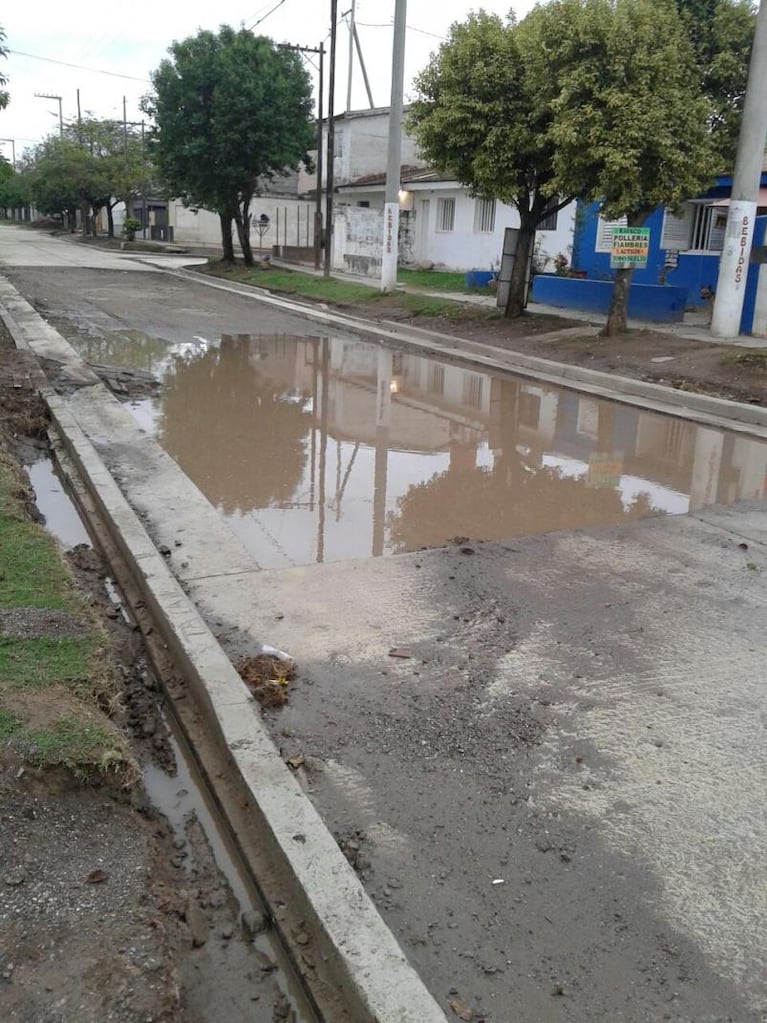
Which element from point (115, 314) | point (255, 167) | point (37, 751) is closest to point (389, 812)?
point (37, 751)

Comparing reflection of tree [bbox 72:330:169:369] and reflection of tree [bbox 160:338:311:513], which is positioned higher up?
reflection of tree [bbox 72:330:169:369]

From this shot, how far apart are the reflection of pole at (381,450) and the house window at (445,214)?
19.3 meters

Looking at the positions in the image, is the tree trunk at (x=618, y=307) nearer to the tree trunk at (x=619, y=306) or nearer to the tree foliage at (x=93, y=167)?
the tree trunk at (x=619, y=306)

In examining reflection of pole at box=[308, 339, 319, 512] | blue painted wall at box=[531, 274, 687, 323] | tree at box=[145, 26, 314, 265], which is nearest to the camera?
reflection of pole at box=[308, 339, 319, 512]

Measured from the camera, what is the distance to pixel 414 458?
9844 mm

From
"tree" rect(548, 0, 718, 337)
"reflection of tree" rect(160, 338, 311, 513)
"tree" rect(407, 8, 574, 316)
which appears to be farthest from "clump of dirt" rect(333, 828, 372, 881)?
"tree" rect(407, 8, 574, 316)

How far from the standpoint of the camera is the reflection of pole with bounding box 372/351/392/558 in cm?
747

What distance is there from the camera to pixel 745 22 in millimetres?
16203

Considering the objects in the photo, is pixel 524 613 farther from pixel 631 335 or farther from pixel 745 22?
pixel 745 22

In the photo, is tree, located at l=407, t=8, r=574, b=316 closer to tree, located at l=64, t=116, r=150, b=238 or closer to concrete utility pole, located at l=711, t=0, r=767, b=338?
concrete utility pole, located at l=711, t=0, r=767, b=338

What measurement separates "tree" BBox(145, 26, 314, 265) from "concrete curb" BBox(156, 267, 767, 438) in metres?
12.1

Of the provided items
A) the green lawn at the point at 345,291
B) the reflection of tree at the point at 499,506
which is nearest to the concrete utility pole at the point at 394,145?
the green lawn at the point at 345,291

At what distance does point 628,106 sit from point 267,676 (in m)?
13.4

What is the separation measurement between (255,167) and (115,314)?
13851 millimetres
